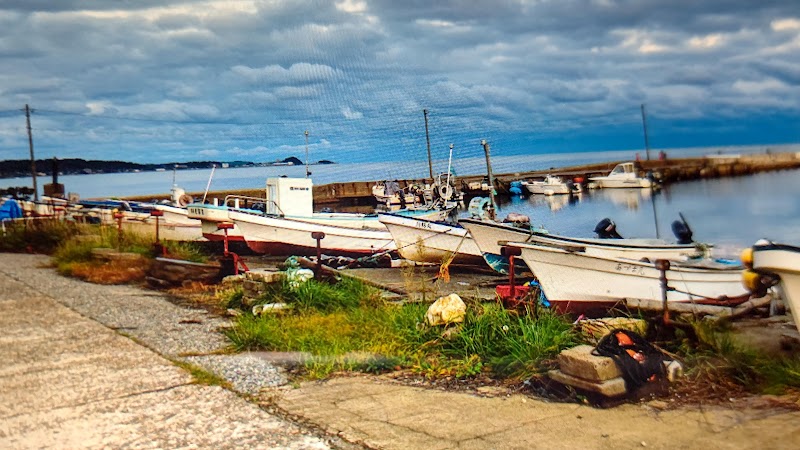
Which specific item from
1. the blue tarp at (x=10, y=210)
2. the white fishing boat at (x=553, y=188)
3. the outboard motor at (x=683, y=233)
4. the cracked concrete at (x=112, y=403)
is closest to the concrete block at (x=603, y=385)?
the cracked concrete at (x=112, y=403)

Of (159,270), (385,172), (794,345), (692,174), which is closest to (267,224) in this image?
(159,270)

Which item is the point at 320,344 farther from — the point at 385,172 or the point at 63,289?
the point at 385,172

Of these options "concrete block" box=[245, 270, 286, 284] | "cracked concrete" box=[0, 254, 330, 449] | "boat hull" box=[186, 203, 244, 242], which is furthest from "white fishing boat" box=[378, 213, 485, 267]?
"cracked concrete" box=[0, 254, 330, 449]

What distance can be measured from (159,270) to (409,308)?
19.0ft

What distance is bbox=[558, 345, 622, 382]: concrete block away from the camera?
17.6ft

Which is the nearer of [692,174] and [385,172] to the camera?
[692,174]

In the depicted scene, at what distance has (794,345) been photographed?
598 cm

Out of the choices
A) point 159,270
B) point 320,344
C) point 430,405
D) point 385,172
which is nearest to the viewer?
point 430,405

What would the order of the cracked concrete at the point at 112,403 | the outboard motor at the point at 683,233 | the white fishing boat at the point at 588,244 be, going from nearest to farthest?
1. the cracked concrete at the point at 112,403
2. the white fishing boat at the point at 588,244
3. the outboard motor at the point at 683,233

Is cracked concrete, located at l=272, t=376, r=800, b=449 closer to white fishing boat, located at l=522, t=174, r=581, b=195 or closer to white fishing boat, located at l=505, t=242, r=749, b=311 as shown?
white fishing boat, located at l=505, t=242, r=749, b=311

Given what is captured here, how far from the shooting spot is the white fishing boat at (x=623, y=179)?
5341cm

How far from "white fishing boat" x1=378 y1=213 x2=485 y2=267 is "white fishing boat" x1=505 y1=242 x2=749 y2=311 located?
795 centimetres

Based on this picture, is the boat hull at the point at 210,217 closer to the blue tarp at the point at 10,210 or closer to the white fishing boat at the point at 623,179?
the blue tarp at the point at 10,210

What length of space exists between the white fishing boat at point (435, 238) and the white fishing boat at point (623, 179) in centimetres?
3531
